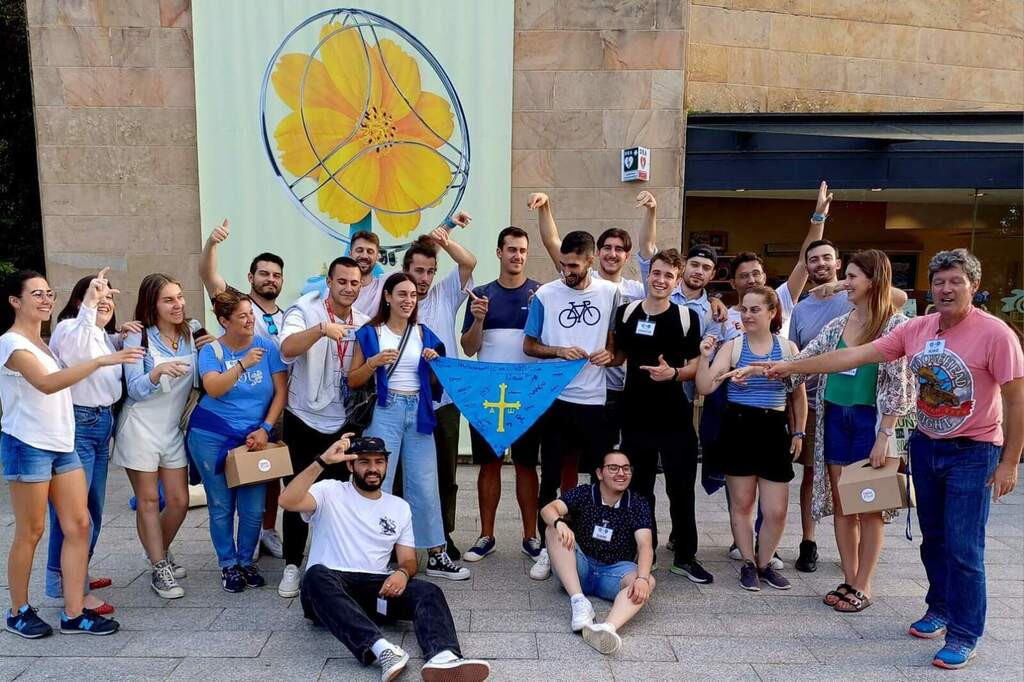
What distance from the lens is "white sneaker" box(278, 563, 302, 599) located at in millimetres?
4195

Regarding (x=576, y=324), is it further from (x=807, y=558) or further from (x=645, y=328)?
(x=807, y=558)

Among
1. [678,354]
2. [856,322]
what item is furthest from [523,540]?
[856,322]

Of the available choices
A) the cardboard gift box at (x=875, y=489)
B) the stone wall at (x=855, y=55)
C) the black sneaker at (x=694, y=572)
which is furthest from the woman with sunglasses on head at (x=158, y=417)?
the stone wall at (x=855, y=55)

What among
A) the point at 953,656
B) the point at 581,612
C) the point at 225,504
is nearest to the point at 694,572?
the point at 581,612

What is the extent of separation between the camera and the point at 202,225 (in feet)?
24.3

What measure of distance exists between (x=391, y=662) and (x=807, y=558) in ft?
9.88

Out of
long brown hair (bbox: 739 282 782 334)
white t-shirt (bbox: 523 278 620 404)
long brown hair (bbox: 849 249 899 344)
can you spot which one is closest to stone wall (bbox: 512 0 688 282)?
white t-shirt (bbox: 523 278 620 404)

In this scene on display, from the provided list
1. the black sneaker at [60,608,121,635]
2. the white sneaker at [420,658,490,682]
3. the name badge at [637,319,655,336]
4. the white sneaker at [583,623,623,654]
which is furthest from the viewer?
the name badge at [637,319,655,336]

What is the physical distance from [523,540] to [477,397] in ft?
4.04

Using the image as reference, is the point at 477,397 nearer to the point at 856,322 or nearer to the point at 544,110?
the point at 856,322

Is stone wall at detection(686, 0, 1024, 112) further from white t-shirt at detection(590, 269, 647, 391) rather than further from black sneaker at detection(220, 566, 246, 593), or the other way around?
black sneaker at detection(220, 566, 246, 593)

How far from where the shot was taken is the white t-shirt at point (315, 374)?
4.33 metres

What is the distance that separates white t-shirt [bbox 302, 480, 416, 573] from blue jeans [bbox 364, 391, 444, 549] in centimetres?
45

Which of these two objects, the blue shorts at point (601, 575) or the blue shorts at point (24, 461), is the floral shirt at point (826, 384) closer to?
the blue shorts at point (601, 575)
